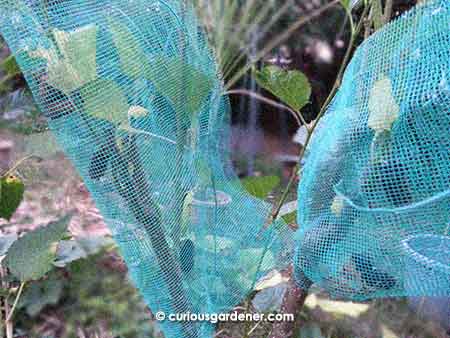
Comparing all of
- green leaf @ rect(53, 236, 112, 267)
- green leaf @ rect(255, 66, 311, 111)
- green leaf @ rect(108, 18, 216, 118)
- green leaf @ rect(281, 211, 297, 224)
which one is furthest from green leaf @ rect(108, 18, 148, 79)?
green leaf @ rect(53, 236, 112, 267)

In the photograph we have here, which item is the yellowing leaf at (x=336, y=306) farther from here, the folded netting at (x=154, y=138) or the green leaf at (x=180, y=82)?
the green leaf at (x=180, y=82)

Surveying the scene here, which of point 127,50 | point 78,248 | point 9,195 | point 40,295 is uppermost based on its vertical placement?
point 127,50

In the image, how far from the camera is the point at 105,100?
21.8 inches

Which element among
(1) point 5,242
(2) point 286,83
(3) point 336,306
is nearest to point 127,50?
(2) point 286,83

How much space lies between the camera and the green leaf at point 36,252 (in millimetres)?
807

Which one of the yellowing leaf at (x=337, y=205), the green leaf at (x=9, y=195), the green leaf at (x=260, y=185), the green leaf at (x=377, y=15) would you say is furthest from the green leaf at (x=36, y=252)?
the green leaf at (x=377, y=15)

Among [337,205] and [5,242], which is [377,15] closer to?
[337,205]

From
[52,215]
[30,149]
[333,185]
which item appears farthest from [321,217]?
[52,215]

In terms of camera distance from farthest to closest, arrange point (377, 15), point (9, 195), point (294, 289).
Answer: point (9, 195) < point (294, 289) < point (377, 15)

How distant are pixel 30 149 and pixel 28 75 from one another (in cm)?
24

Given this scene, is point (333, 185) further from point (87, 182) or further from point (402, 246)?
point (87, 182)

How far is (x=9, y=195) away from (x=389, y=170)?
0.65m

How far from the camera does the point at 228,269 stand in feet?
2.40

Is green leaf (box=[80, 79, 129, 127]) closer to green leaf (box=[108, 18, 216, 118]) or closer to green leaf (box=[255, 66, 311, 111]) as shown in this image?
green leaf (box=[108, 18, 216, 118])
